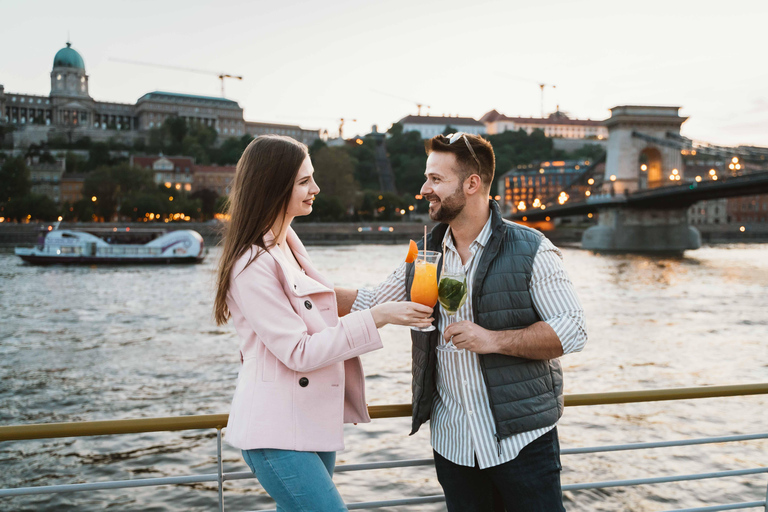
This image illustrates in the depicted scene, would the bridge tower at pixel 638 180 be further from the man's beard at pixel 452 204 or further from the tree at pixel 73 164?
the tree at pixel 73 164

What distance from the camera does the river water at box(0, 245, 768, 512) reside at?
5.84 metres

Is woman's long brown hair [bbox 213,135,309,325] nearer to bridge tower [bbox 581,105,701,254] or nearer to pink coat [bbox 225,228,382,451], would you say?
pink coat [bbox 225,228,382,451]

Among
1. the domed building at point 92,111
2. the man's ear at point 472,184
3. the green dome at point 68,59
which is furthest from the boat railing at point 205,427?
the green dome at point 68,59

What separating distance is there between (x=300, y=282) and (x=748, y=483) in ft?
19.6

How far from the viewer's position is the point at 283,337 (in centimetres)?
129

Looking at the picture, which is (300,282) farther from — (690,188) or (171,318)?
(690,188)

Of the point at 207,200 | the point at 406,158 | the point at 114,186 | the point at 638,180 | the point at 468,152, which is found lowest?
the point at 468,152

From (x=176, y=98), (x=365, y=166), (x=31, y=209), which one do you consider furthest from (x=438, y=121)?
(x=31, y=209)

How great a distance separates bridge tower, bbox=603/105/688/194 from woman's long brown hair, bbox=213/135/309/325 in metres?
41.9

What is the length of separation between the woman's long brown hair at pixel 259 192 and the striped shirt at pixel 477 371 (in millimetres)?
387

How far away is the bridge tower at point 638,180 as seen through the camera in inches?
1416

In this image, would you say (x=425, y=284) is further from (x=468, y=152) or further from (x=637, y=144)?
(x=637, y=144)

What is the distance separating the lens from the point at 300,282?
4.46 feet

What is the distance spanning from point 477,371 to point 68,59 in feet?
321
